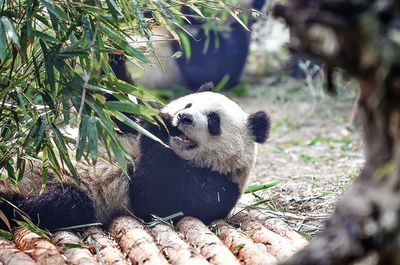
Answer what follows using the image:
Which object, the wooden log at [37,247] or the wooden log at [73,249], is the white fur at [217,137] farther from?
the wooden log at [37,247]

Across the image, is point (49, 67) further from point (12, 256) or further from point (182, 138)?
point (182, 138)

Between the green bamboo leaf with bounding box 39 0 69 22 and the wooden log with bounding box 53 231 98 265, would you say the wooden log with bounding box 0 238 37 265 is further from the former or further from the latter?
the green bamboo leaf with bounding box 39 0 69 22

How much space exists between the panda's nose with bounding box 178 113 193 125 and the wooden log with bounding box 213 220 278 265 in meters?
0.65

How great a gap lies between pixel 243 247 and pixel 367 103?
1.72 metres

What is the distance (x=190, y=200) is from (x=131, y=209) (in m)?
0.33

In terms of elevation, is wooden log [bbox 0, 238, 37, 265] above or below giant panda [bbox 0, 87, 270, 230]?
above

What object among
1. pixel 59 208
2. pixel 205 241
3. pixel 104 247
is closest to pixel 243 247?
pixel 205 241

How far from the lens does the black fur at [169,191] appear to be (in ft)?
13.2

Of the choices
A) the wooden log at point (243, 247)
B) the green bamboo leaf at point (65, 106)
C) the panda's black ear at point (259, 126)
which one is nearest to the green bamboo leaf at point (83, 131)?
the green bamboo leaf at point (65, 106)

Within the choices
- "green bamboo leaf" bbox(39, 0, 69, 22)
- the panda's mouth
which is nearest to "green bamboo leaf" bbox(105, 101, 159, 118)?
"green bamboo leaf" bbox(39, 0, 69, 22)

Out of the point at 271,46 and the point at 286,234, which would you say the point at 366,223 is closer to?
the point at 286,234

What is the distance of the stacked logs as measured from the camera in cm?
311

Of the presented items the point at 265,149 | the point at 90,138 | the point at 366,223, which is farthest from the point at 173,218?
the point at 265,149

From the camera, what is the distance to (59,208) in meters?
3.75
